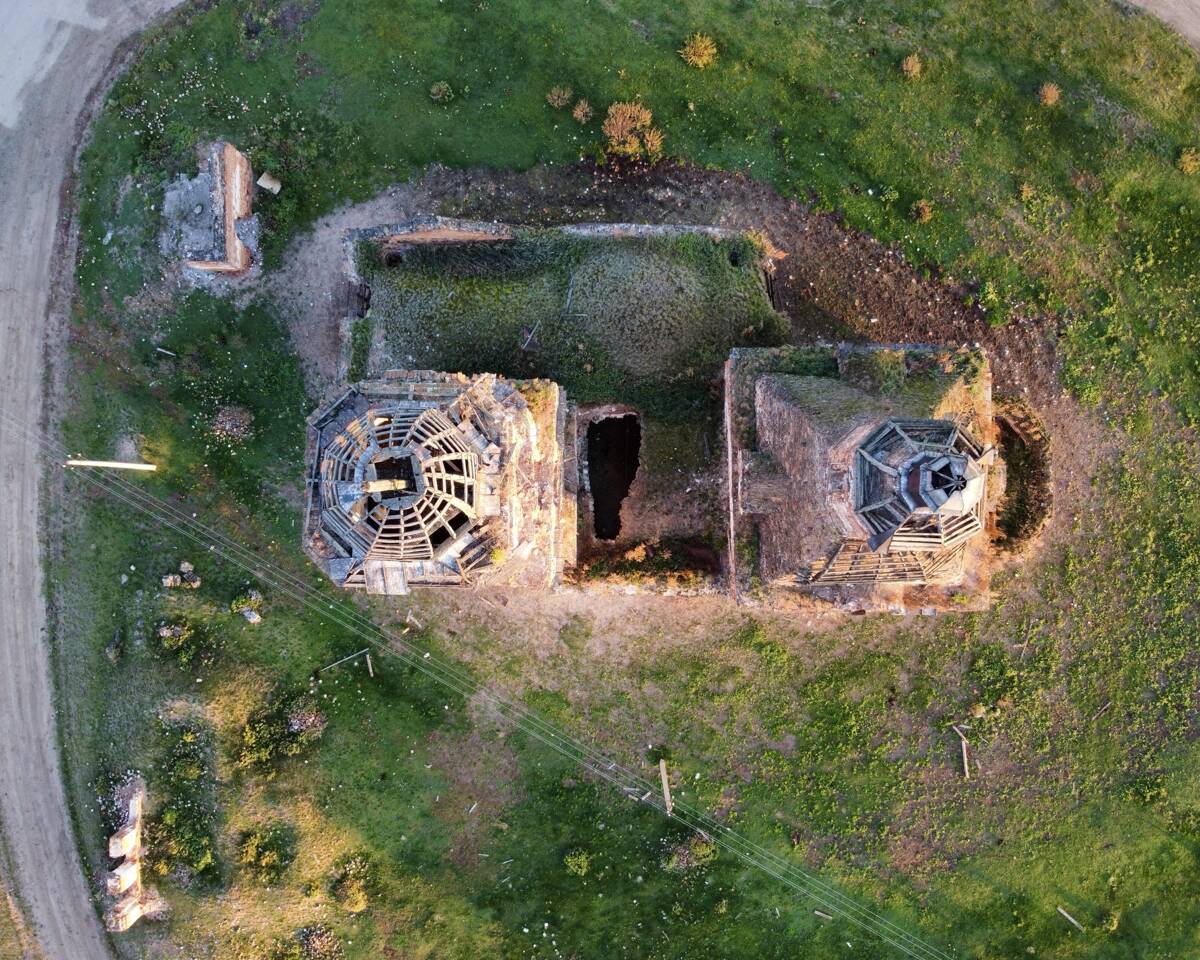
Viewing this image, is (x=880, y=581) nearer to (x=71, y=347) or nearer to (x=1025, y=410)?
(x=1025, y=410)

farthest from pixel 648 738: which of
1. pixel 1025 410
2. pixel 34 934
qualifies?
pixel 34 934

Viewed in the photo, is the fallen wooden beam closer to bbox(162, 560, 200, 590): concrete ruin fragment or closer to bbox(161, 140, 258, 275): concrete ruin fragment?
bbox(162, 560, 200, 590): concrete ruin fragment

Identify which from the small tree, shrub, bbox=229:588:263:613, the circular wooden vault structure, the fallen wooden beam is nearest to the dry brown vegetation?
the small tree

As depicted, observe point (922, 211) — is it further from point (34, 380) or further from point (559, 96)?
point (34, 380)

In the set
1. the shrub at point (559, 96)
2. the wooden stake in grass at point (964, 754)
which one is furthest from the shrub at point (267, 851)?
the shrub at point (559, 96)

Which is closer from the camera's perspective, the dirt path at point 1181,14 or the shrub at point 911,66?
the shrub at point 911,66

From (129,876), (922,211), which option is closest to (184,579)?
(129,876)

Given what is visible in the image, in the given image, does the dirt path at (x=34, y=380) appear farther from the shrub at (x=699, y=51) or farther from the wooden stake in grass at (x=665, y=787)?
the wooden stake in grass at (x=665, y=787)
